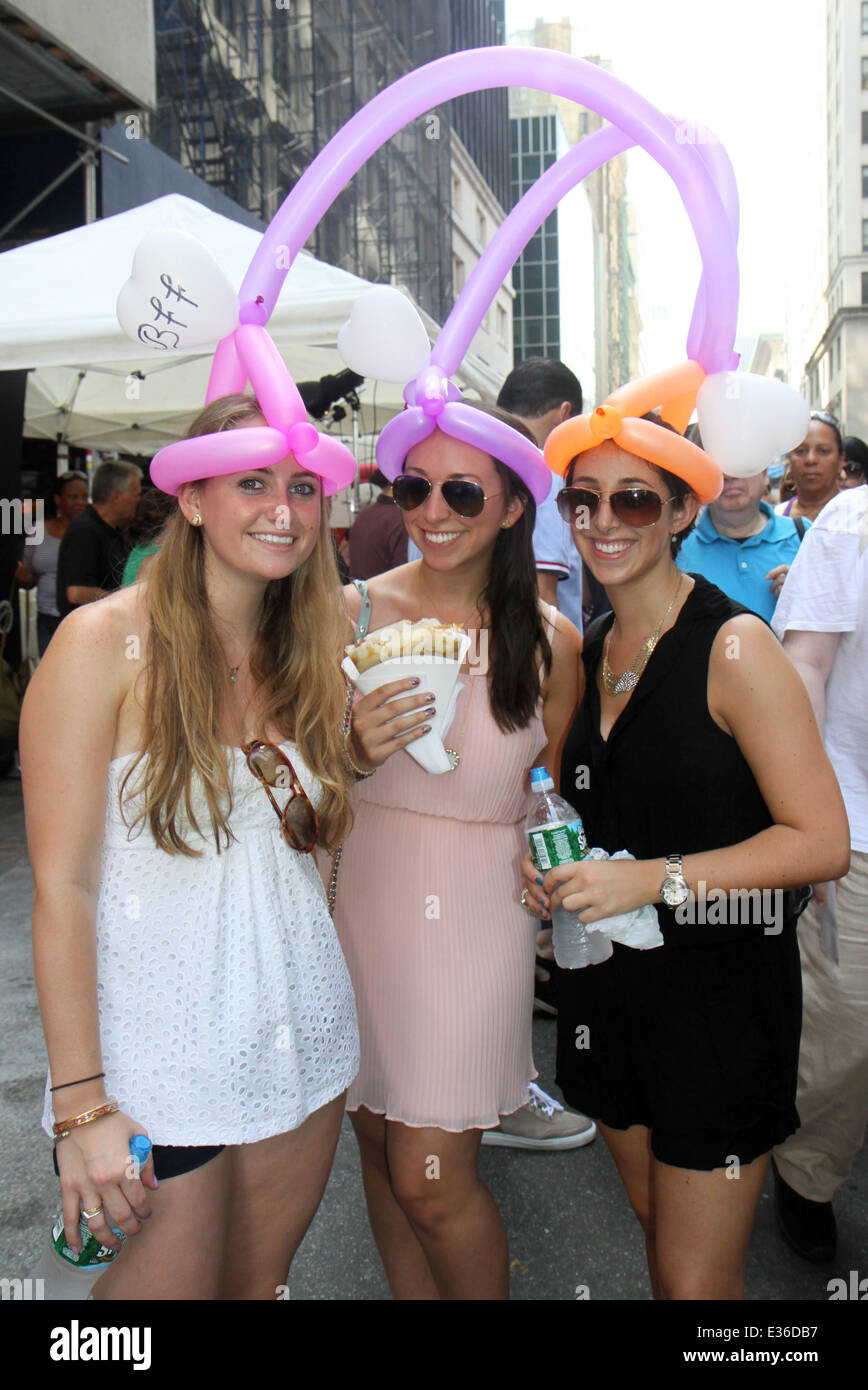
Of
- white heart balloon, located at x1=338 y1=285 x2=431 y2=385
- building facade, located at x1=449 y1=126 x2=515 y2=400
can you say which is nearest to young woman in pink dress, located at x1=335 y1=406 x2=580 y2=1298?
white heart balloon, located at x1=338 y1=285 x2=431 y2=385

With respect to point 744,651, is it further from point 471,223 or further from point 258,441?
point 471,223

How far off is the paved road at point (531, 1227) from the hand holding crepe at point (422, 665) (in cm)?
164

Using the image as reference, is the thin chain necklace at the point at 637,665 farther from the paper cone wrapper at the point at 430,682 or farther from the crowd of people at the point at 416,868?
the paper cone wrapper at the point at 430,682

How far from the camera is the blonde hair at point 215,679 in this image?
5.74 feet

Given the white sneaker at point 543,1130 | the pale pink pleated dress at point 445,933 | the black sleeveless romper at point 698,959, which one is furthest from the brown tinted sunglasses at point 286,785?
the white sneaker at point 543,1130

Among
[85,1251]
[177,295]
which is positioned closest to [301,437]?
[177,295]

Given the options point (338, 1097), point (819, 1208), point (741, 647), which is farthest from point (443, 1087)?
point (819, 1208)

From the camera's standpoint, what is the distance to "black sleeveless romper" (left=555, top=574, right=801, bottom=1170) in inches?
77.4

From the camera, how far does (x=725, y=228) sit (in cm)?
211

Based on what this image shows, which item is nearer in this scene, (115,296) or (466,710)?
(466,710)

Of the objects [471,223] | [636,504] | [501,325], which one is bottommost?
[636,504]

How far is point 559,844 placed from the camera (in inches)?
77.7

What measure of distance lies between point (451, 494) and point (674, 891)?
1.05m

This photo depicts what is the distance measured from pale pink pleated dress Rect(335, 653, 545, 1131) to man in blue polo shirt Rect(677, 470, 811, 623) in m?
2.24
